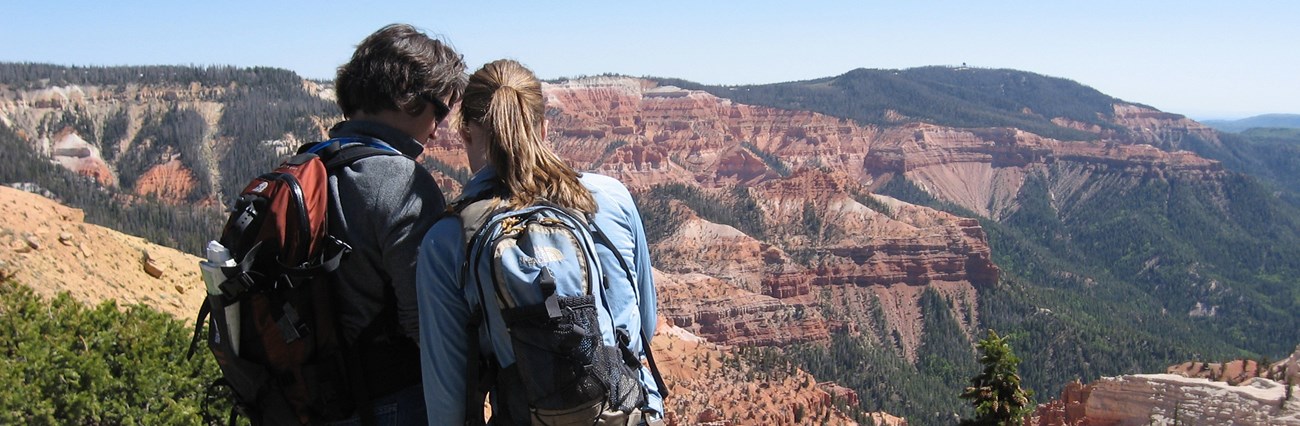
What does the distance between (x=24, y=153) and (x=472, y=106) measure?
105933 mm

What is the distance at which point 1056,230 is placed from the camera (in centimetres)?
18088

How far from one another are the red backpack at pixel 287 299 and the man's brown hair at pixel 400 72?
0.70 feet

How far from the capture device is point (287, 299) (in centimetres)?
343

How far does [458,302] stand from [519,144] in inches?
23.7

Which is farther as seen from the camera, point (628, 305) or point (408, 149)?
point (408, 149)

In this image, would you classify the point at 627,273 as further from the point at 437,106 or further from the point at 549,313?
the point at 437,106

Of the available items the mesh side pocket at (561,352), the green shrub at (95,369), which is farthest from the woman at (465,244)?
the green shrub at (95,369)

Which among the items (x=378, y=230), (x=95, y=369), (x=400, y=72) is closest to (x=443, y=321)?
(x=378, y=230)

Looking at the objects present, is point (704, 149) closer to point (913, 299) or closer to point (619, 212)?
point (913, 299)

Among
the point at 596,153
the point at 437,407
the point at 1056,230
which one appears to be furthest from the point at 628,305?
A: the point at 1056,230

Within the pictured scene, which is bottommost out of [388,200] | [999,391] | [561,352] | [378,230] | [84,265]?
[999,391]

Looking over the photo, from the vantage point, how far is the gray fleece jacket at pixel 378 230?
3.51 meters

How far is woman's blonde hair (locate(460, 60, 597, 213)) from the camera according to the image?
10.8 feet

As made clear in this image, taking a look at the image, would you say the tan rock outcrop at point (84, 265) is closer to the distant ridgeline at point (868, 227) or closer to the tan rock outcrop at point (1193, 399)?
the tan rock outcrop at point (1193, 399)
